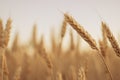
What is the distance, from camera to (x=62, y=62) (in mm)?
3928

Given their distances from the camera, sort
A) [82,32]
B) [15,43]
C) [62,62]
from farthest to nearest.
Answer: [15,43], [62,62], [82,32]

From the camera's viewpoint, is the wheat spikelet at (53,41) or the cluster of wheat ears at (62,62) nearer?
the cluster of wheat ears at (62,62)

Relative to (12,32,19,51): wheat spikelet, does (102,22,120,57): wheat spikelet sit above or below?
below

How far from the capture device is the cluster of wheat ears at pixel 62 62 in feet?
5.41

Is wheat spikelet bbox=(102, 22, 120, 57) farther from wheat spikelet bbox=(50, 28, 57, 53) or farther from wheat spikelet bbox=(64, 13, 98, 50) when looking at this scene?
wheat spikelet bbox=(50, 28, 57, 53)

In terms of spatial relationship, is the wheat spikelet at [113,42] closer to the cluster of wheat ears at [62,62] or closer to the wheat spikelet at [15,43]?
the cluster of wheat ears at [62,62]

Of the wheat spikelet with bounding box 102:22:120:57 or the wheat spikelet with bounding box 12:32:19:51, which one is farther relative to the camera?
the wheat spikelet with bounding box 12:32:19:51

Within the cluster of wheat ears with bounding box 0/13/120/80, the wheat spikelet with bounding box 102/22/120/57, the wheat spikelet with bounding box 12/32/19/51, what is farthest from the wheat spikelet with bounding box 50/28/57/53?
the wheat spikelet with bounding box 102/22/120/57

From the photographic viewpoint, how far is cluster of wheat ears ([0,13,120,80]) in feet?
5.41

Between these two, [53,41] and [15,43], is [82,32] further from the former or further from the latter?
[15,43]

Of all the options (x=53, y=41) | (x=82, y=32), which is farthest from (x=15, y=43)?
(x=82, y=32)

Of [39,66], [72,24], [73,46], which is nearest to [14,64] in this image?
[39,66]

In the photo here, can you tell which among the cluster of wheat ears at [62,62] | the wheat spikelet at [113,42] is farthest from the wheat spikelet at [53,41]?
the wheat spikelet at [113,42]

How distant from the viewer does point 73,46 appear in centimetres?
392
